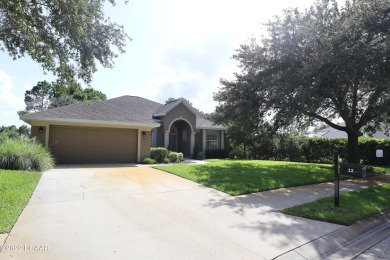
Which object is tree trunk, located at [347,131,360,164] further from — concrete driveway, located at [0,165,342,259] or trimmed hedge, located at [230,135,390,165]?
concrete driveway, located at [0,165,342,259]

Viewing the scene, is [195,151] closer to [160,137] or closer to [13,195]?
[160,137]

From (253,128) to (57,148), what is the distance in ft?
37.9

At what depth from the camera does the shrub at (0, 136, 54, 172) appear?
11219mm

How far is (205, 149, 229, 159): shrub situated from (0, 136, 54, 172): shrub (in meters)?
13.8

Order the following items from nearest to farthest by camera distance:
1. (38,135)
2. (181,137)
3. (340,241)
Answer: (340,241), (38,135), (181,137)

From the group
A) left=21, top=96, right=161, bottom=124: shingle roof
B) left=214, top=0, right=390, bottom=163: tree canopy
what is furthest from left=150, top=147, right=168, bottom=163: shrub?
left=214, top=0, right=390, bottom=163: tree canopy

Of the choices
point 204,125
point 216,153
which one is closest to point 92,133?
point 204,125

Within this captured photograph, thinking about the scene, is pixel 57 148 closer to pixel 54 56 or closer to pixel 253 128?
pixel 54 56

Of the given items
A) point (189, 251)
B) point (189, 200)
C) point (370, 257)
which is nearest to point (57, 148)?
point (189, 200)

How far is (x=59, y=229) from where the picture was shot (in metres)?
4.84

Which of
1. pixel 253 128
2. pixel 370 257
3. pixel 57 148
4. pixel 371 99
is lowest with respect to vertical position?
pixel 370 257

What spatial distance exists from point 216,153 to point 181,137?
143 inches

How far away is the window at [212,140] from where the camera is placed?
2523 cm

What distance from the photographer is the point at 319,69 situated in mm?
10875
